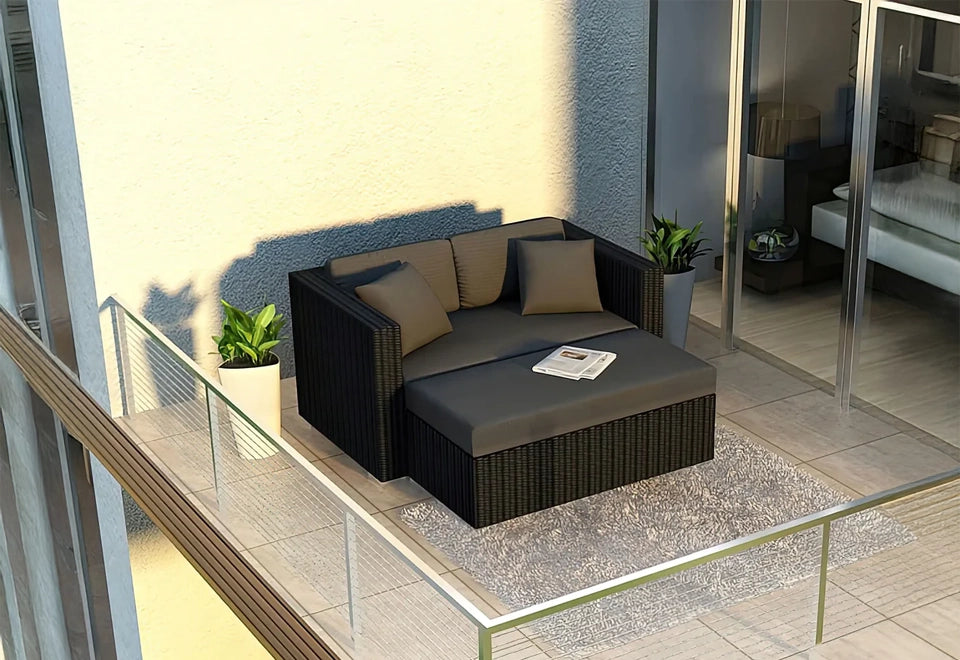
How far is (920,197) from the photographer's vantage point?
5.59 meters

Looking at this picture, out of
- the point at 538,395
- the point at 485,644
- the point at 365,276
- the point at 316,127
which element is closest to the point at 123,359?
the point at 365,276

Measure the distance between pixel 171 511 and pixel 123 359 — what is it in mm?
3818

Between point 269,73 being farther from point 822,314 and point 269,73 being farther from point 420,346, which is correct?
point 822,314

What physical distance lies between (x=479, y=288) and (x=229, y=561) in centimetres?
433

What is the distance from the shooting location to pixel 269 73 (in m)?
5.77

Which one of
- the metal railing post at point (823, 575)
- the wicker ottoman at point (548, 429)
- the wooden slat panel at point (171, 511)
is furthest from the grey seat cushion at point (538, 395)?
the wooden slat panel at point (171, 511)

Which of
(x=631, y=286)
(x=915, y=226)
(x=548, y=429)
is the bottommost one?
(x=548, y=429)

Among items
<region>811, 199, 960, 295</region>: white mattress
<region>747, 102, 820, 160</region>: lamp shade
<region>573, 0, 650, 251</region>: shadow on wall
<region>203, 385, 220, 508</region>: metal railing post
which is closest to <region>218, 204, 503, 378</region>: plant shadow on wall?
<region>573, 0, 650, 251</region>: shadow on wall

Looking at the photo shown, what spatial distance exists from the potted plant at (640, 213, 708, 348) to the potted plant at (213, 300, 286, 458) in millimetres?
1989

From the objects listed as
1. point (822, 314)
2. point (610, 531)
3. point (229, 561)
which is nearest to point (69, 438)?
point (229, 561)

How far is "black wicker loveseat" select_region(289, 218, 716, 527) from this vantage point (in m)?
5.08

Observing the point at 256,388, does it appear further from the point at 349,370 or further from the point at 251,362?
the point at 349,370

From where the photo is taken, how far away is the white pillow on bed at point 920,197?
17.9 ft

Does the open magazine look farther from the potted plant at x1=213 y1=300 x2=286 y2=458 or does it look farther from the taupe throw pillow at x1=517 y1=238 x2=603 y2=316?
the potted plant at x1=213 y1=300 x2=286 y2=458
